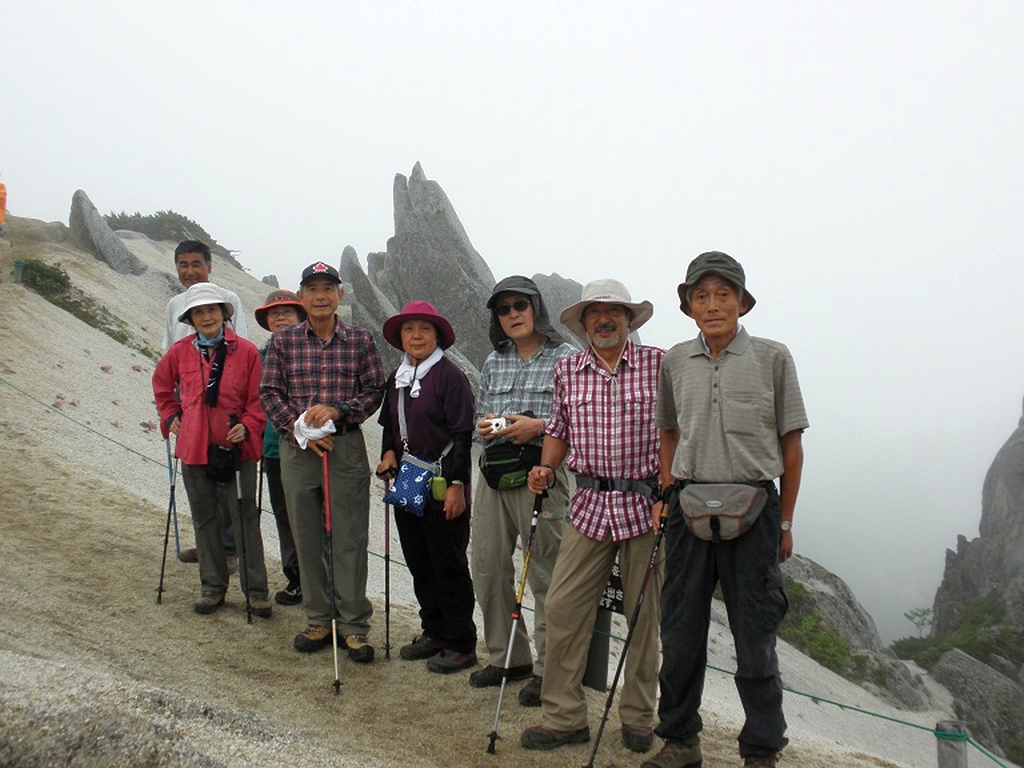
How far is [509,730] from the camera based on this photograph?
5441 millimetres

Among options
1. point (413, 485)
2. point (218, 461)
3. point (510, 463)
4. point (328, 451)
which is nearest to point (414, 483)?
point (413, 485)

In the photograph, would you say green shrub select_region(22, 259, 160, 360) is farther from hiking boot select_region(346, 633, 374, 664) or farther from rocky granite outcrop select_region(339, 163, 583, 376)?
hiking boot select_region(346, 633, 374, 664)

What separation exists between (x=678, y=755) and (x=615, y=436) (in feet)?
6.39

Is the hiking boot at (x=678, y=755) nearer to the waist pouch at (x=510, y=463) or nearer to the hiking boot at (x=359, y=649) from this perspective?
the waist pouch at (x=510, y=463)

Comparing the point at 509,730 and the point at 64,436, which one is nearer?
the point at 509,730

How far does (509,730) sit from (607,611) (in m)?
1.05

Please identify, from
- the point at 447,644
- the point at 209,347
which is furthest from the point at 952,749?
the point at 209,347

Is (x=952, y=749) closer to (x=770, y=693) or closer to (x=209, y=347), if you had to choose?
(x=770, y=693)

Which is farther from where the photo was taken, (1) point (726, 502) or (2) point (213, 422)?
(2) point (213, 422)

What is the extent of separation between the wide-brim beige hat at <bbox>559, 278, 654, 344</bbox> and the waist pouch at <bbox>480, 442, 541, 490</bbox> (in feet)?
3.17

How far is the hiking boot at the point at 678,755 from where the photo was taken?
4.70m

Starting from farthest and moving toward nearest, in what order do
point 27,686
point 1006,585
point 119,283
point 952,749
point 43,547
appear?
point 1006,585 < point 119,283 < point 43,547 < point 952,749 < point 27,686

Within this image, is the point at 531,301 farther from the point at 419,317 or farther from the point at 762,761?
the point at 762,761

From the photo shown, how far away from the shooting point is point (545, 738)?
5.10 m
